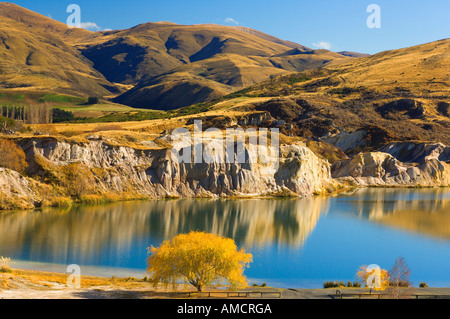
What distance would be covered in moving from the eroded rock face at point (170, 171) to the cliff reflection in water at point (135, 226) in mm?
5297

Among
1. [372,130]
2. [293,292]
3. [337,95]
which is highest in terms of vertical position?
[337,95]

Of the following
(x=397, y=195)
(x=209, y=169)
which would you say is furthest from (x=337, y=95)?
(x=209, y=169)

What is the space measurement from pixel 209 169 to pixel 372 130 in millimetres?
77439

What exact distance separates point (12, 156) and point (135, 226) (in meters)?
20.9

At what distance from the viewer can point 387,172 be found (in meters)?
115

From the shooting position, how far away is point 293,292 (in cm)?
2894

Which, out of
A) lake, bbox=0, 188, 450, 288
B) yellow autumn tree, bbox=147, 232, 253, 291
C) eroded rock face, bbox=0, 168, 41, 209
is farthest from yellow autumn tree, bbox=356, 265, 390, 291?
eroded rock face, bbox=0, 168, 41, 209

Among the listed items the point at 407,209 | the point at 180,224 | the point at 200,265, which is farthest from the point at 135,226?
the point at 407,209

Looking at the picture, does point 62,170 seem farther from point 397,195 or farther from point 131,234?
point 397,195

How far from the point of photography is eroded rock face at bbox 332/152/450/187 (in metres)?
112

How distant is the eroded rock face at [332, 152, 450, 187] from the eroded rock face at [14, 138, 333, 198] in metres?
26.6

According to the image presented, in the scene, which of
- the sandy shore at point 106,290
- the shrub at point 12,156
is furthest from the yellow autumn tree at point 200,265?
the shrub at point 12,156

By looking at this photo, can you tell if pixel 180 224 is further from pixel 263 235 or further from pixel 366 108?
pixel 366 108
